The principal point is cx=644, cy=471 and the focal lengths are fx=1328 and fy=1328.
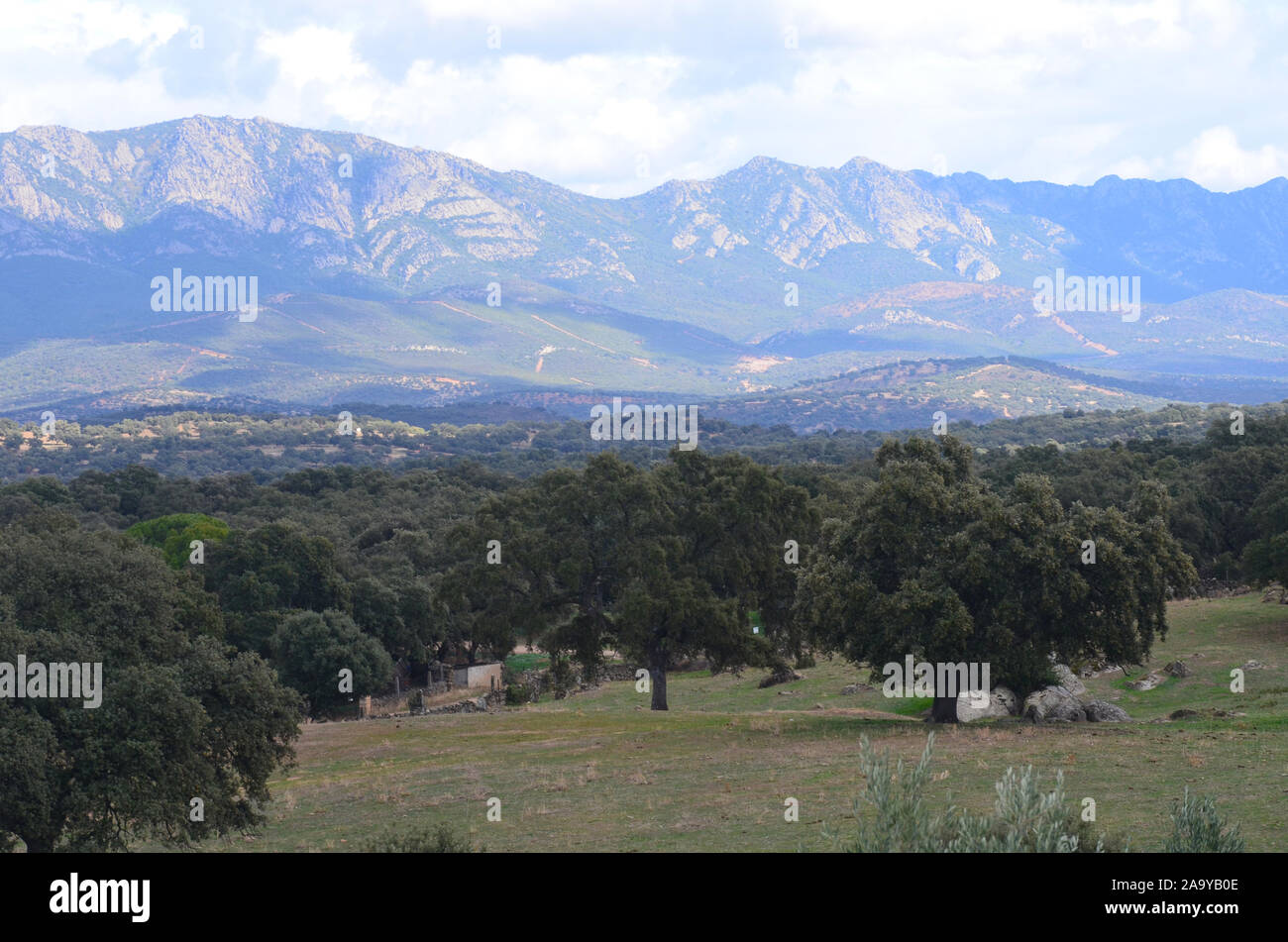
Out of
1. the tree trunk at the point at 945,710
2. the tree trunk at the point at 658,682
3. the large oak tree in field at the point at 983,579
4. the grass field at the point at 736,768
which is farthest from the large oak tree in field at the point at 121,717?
the tree trunk at the point at 658,682

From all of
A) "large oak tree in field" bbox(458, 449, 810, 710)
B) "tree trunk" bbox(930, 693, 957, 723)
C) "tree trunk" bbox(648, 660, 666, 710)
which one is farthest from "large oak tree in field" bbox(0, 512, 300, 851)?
"tree trunk" bbox(648, 660, 666, 710)

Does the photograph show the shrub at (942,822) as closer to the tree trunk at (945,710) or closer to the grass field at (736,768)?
the grass field at (736,768)

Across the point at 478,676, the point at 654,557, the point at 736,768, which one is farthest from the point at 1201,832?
the point at 478,676

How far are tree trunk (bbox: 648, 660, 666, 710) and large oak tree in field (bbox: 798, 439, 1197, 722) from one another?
835 centimetres

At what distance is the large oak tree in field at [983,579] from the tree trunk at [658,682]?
8.35 metres

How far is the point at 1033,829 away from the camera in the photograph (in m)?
11.0

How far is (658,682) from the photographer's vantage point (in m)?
41.4

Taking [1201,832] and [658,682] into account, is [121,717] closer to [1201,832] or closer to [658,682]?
[1201,832]

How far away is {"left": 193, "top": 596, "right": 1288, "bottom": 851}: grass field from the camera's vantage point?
838 inches

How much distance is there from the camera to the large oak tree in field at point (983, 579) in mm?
31141

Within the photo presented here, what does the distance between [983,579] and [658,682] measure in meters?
13.1
